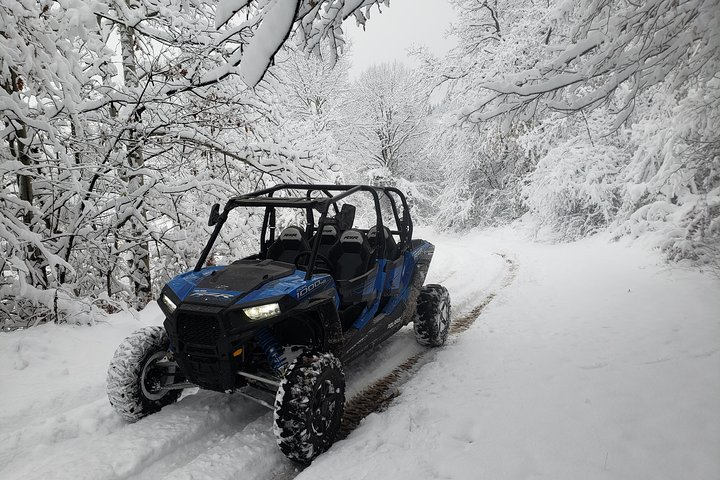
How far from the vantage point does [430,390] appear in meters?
3.93

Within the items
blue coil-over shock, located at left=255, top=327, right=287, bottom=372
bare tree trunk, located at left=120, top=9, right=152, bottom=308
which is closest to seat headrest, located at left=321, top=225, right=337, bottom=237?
blue coil-over shock, located at left=255, top=327, right=287, bottom=372

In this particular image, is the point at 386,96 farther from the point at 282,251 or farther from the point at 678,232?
the point at 282,251

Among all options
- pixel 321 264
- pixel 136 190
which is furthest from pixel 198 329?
pixel 136 190

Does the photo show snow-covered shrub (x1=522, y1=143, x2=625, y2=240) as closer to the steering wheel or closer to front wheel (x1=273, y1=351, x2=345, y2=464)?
the steering wheel

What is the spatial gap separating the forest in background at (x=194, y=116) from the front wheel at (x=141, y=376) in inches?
38.5

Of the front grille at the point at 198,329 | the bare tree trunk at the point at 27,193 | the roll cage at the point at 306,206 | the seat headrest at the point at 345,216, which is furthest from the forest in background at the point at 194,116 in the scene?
the front grille at the point at 198,329

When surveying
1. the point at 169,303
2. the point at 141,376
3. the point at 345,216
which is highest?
the point at 345,216

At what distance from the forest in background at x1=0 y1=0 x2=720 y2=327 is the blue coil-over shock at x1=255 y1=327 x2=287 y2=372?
1.81 meters

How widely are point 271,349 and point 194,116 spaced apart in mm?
3786

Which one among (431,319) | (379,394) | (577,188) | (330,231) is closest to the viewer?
(379,394)

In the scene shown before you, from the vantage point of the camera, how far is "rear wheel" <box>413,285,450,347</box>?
5.02 m

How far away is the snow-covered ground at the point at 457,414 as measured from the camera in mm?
2682

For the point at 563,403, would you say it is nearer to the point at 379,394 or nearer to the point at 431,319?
the point at 379,394

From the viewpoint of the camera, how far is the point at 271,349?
3.31 m
